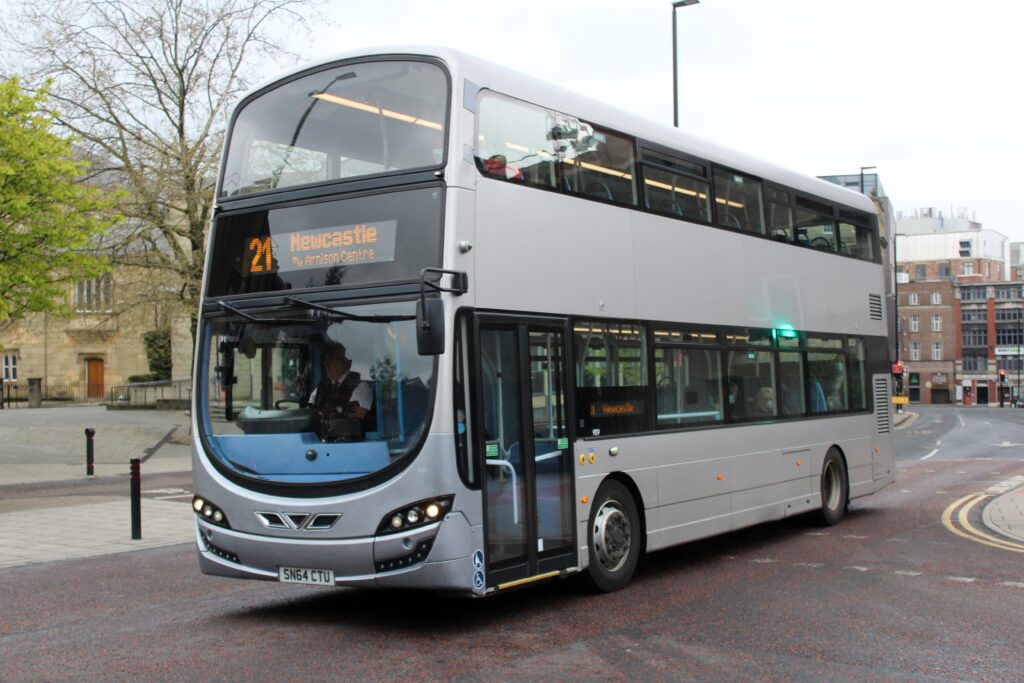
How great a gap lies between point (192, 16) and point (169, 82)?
6.77 feet

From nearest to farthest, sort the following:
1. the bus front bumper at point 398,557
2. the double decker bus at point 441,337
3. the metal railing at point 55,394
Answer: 1. the bus front bumper at point 398,557
2. the double decker bus at point 441,337
3. the metal railing at point 55,394

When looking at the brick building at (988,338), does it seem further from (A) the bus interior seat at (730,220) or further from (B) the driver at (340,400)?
(B) the driver at (340,400)

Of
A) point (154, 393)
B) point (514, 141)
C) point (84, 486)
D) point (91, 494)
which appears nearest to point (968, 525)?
point (514, 141)

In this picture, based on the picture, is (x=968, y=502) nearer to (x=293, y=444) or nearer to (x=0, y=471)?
(x=293, y=444)

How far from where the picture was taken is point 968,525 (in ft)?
46.3

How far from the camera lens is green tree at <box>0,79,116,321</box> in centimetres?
2152

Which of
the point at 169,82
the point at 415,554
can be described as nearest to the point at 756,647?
the point at 415,554

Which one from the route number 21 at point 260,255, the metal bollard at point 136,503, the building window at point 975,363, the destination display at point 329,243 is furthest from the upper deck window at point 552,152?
the building window at point 975,363

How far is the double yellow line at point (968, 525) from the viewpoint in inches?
480

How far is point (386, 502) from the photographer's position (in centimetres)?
742

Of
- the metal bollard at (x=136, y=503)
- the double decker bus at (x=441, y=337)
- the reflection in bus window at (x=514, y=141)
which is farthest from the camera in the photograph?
the metal bollard at (x=136, y=503)

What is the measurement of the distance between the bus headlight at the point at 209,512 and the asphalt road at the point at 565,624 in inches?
29.7

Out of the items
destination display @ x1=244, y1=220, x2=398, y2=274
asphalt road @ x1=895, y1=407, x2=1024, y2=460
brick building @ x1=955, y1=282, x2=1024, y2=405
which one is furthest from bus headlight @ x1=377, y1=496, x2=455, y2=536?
brick building @ x1=955, y1=282, x2=1024, y2=405

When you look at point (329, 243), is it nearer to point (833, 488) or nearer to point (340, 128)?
point (340, 128)
